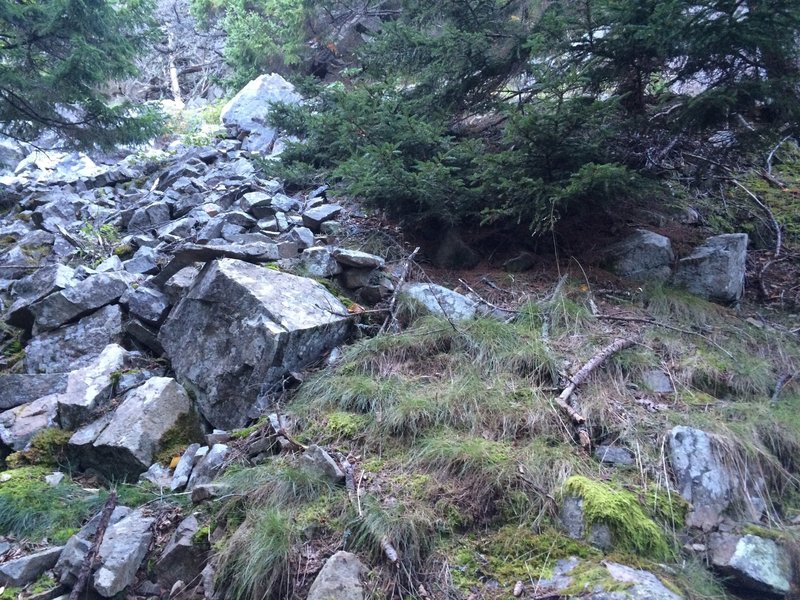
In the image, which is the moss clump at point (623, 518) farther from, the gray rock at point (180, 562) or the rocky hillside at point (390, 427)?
the gray rock at point (180, 562)

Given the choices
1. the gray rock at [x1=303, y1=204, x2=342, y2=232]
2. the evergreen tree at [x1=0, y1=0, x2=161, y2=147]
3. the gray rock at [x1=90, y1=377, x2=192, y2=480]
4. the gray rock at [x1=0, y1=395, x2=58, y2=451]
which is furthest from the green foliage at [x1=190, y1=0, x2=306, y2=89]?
the gray rock at [x1=90, y1=377, x2=192, y2=480]

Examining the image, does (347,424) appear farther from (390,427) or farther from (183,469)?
(183,469)

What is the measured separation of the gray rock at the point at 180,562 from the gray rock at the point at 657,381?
2.75 metres

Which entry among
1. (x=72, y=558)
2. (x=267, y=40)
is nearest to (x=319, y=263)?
(x=72, y=558)

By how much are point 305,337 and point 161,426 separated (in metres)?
1.13

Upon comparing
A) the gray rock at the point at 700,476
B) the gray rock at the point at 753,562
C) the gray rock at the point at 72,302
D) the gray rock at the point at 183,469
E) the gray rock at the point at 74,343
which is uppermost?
the gray rock at the point at 72,302

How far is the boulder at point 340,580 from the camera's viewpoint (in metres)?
2.54

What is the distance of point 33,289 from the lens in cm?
590

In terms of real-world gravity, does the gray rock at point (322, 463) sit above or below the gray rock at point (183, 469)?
above

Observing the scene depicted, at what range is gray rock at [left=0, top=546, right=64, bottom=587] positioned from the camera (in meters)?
3.05

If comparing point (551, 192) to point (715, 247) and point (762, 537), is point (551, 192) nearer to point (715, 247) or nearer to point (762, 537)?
point (715, 247)

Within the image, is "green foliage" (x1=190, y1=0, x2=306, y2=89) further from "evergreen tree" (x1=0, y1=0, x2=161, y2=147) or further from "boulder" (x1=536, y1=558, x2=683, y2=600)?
"boulder" (x1=536, y1=558, x2=683, y2=600)

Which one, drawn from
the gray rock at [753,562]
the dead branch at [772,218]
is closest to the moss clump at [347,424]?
the gray rock at [753,562]

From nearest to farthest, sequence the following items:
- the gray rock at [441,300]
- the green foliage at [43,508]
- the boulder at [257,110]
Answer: the green foliage at [43,508], the gray rock at [441,300], the boulder at [257,110]
